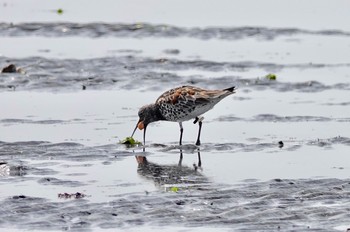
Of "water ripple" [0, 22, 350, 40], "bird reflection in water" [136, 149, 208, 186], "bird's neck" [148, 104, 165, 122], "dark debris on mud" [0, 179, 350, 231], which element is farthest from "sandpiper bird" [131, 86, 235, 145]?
"water ripple" [0, 22, 350, 40]

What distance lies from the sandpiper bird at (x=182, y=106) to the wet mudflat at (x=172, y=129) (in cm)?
39

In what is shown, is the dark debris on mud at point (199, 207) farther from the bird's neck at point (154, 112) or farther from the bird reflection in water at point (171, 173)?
the bird's neck at point (154, 112)

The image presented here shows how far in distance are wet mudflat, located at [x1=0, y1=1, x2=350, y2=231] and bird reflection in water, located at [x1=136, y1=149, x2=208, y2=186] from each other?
33mm

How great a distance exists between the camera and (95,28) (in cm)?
3531

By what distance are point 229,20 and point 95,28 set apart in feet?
14.6

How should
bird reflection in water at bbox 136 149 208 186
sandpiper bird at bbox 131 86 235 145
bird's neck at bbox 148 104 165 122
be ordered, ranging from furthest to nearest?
1. bird's neck at bbox 148 104 165 122
2. sandpiper bird at bbox 131 86 235 145
3. bird reflection in water at bbox 136 149 208 186

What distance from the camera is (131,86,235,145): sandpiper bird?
A: 20578 millimetres

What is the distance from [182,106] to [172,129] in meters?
1.65

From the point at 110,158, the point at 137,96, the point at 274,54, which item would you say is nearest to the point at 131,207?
the point at 110,158

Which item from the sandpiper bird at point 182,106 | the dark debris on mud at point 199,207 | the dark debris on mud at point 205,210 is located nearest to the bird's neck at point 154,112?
the sandpiper bird at point 182,106

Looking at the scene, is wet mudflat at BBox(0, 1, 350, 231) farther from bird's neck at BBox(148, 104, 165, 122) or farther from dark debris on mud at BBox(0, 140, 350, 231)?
bird's neck at BBox(148, 104, 165, 122)

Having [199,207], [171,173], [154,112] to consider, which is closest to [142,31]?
[154,112]

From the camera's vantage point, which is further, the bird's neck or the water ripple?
the water ripple

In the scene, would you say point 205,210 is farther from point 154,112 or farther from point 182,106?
point 154,112
